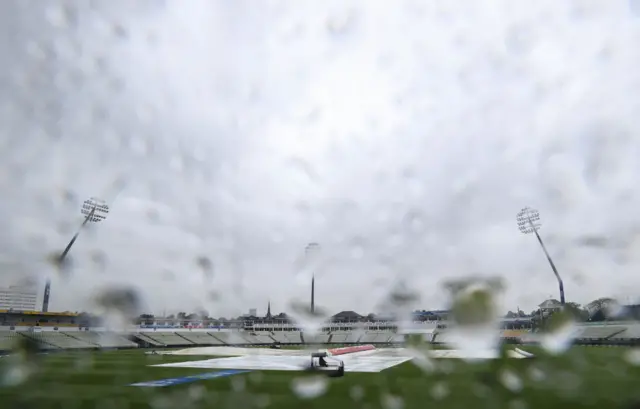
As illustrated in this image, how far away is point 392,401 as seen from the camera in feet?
49.5

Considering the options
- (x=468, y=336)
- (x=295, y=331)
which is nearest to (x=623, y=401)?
(x=468, y=336)

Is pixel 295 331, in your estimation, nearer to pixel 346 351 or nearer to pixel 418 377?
pixel 346 351

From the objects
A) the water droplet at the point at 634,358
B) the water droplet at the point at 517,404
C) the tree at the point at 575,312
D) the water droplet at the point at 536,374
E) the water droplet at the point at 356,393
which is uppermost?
the tree at the point at 575,312

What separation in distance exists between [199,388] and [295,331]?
3379 inches

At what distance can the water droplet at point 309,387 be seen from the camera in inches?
681

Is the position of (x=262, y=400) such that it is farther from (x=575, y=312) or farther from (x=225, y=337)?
(x=225, y=337)

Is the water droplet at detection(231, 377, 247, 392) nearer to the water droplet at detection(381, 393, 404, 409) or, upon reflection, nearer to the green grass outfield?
the green grass outfield

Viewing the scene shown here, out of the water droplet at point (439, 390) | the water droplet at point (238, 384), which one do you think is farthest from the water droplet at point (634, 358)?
the water droplet at point (238, 384)

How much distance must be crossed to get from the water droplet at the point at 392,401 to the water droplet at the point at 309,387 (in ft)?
8.09

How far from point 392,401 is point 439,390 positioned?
11.5 feet

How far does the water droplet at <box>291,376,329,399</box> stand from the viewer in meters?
17.3

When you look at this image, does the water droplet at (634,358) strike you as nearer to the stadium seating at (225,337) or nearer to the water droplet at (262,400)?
the stadium seating at (225,337)

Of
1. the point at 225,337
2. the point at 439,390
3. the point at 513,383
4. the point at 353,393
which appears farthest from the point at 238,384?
the point at 225,337

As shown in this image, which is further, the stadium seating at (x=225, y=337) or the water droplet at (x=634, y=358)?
the stadium seating at (x=225, y=337)
